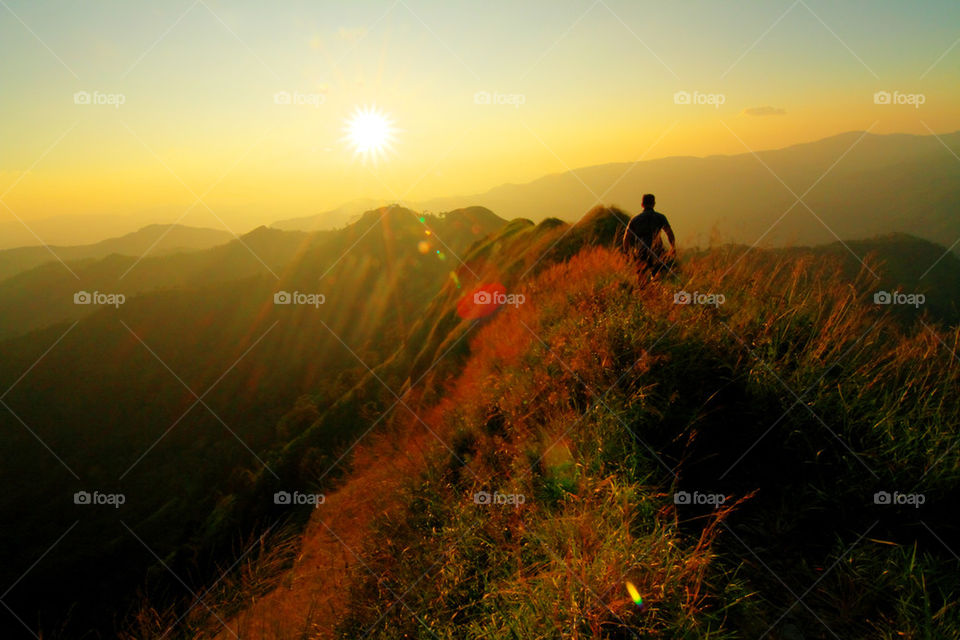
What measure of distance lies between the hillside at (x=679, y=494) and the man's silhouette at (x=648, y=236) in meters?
1.95

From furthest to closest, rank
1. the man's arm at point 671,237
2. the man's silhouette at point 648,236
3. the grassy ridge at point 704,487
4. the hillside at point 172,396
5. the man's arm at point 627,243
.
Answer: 1. the hillside at point 172,396
2. the man's arm at point 627,243
3. the man's silhouette at point 648,236
4. the man's arm at point 671,237
5. the grassy ridge at point 704,487

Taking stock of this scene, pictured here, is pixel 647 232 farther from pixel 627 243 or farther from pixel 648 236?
pixel 627 243

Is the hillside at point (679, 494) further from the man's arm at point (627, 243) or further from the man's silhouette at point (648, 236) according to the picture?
the man's arm at point (627, 243)

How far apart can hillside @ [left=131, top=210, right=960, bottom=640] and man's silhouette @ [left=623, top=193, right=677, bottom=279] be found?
1.95 m

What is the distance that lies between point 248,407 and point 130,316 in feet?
205

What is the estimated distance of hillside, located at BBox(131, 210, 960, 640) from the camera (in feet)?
8.09

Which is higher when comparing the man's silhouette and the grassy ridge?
the man's silhouette

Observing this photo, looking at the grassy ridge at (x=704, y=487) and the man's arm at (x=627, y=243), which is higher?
the man's arm at (x=627, y=243)

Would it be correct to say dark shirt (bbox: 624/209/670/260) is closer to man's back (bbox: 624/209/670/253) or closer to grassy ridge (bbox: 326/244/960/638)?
man's back (bbox: 624/209/670/253)

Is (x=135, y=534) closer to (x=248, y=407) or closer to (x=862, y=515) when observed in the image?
(x=248, y=407)

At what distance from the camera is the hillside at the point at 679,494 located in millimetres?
2465

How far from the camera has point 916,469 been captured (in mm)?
3092

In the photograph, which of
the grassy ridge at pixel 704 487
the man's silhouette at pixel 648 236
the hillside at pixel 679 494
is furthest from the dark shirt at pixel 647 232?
the grassy ridge at pixel 704 487

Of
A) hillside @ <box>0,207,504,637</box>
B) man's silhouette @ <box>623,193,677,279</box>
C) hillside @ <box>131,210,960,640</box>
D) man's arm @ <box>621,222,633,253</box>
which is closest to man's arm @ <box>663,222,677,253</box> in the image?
man's silhouette @ <box>623,193,677,279</box>
